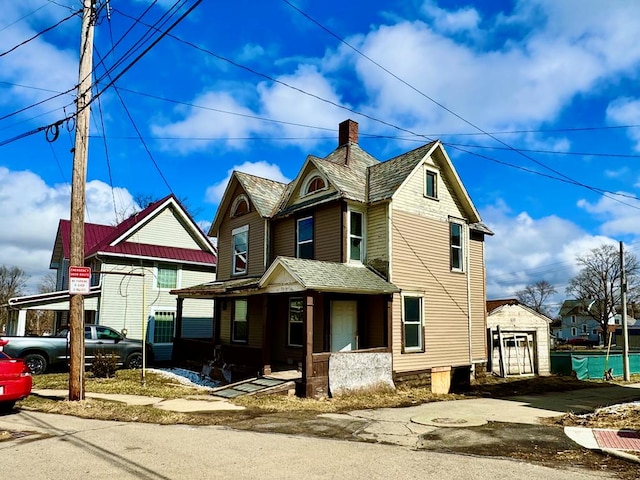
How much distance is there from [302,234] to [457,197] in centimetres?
604

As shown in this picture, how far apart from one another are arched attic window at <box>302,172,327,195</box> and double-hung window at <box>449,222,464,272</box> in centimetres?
502

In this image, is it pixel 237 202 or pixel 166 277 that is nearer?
pixel 237 202

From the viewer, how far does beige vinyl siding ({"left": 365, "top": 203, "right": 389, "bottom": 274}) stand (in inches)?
644

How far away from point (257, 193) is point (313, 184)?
10.4 feet

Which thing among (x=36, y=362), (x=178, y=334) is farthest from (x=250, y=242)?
(x=36, y=362)

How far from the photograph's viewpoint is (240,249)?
70.6ft

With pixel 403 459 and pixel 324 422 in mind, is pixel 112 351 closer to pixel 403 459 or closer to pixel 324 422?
pixel 324 422

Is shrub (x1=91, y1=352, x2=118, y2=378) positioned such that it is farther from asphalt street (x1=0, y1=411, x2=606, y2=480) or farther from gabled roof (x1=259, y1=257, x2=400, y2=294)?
asphalt street (x1=0, y1=411, x2=606, y2=480)

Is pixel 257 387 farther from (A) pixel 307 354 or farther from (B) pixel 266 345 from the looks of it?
(B) pixel 266 345

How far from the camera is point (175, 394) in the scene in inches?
551

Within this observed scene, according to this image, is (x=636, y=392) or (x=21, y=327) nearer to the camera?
(x=636, y=392)

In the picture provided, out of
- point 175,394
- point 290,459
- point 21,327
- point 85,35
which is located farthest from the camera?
point 21,327

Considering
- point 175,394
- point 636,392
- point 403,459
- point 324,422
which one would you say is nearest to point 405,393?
point 324,422

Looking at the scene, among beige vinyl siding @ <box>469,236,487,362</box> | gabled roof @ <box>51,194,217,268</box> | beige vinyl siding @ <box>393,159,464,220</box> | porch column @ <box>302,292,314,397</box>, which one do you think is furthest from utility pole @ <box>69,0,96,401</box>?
beige vinyl siding @ <box>469,236,487,362</box>
